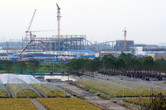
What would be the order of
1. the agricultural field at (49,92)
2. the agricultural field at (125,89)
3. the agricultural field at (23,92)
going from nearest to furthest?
the agricultural field at (23,92) < the agricultural field at (49,92) < the agricultural field at (125,89)

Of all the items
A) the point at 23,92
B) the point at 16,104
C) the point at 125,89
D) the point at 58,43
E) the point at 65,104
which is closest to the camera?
the point at 16,104

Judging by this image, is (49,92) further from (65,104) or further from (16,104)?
(16,104)

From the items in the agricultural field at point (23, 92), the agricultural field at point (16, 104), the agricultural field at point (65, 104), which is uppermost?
the agricultural field at point (23, 92)

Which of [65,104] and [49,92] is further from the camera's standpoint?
[49,92]

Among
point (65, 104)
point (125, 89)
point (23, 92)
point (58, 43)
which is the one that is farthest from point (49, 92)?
point (58, 43)

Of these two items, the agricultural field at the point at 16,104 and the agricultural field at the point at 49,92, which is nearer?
the agricultural field at the point at 16,104

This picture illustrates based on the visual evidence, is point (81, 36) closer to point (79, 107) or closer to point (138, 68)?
point (138, 68)

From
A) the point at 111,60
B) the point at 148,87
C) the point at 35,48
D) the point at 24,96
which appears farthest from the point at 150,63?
the point at 35,48

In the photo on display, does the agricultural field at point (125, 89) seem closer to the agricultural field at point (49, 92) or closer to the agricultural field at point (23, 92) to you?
the agricultural field at point (49, 92)

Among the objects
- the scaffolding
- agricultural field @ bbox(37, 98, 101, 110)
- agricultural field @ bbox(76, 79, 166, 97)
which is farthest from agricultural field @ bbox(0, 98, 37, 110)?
the scaffolding

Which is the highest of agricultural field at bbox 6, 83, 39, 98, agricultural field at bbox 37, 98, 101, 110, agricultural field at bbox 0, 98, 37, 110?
agricultural field at bbox 6, 83, 39, 98

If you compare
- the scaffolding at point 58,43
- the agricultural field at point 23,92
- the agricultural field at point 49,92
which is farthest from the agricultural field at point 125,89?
the scaffolding at point 58,43

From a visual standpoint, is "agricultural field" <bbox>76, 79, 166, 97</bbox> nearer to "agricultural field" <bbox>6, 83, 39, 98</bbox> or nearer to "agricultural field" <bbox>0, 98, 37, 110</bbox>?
"agricultural field" <bbox>6, 83, 39, 98</bbox>

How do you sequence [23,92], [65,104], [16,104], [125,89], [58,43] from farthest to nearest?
[58,43] < [125,89] < [23,92] < [65,104] < [16,104]
